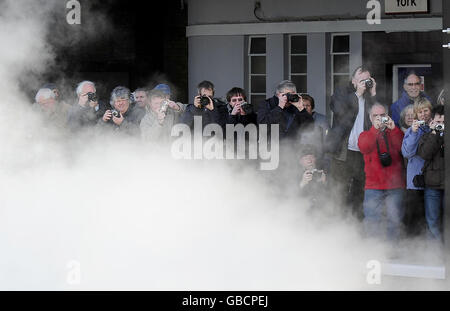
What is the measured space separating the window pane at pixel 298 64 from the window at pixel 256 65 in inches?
11.1

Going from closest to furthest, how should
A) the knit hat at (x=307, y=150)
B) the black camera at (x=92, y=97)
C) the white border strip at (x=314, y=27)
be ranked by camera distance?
1. the knit hat at (x=307, y=150)
2. the black camera at (x=92, y=97)
3. the white border strip at (x=314, y=27)

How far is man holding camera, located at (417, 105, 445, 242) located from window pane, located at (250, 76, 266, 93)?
274 cm

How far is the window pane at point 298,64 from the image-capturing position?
9.13 meters

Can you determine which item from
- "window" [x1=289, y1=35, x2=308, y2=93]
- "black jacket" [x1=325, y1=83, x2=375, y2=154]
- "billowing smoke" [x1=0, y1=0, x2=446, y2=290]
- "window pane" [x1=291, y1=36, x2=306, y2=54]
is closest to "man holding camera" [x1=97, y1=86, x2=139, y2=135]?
"billowing smoke" [x1=0, y1=0, x2=446, y2=290]

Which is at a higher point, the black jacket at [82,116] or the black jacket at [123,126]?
the black jacket at [82,116]

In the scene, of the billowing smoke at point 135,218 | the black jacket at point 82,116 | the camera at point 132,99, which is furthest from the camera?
the camera at point 132,99

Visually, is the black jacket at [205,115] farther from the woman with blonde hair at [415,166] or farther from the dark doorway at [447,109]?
the dark doorway at [447,109]

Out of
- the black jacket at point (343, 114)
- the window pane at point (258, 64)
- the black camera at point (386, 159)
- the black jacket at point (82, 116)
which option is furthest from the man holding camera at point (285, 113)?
the window pane at point (258, 64)

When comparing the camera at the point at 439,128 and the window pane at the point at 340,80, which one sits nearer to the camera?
the camera at the point at 439,128

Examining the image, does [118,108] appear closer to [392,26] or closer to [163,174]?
[163,174]

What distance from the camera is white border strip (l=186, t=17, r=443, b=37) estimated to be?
8508 mm
